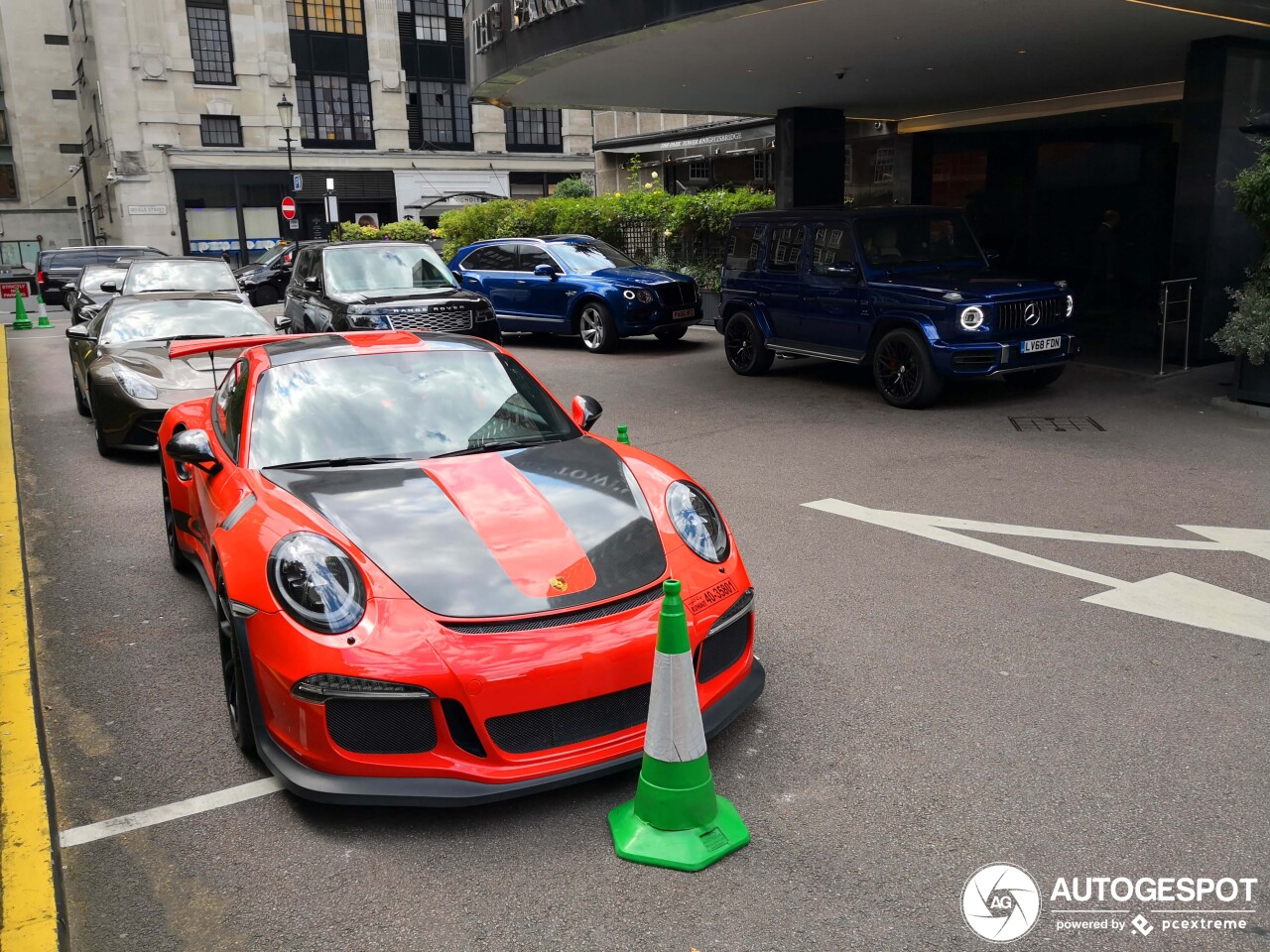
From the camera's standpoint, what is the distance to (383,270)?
13922 millimetres

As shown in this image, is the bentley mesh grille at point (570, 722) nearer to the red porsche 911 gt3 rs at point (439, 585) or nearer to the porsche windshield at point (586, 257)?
the red porsche 911 gt3 rs at point (439, 585)

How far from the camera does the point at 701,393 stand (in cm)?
1218

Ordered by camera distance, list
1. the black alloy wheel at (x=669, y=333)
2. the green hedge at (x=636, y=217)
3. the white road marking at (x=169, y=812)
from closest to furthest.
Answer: the white road marking at (x=169, y=812) < the black alloy wheel at (x=669, y=333) < the green hedge at (x=636, y=217)

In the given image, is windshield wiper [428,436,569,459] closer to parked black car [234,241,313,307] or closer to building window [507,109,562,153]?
parked black car [234,241,313,307]

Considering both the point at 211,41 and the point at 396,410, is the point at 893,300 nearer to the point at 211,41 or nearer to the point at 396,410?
the point at 396,410

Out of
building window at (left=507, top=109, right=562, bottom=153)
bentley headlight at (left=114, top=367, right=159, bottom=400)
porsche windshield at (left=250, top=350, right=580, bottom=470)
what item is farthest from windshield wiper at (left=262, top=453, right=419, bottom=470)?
building window at (left=507, top=109, right=562, bottom=153)

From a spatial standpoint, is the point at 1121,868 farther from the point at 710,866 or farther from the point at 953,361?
the point at 953,361

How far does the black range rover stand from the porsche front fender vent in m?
9.70

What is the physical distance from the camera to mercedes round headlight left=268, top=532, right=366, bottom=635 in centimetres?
346

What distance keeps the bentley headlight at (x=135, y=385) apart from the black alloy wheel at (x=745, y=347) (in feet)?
22.2

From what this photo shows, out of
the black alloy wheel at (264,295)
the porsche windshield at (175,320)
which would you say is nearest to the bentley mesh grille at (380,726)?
the porsche windshield at (175,320)

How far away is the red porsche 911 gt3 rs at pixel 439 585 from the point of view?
3342 millimetres

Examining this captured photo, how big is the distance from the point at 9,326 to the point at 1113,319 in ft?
75.5

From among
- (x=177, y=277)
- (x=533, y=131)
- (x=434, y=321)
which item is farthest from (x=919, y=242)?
(x=533, y=131)
